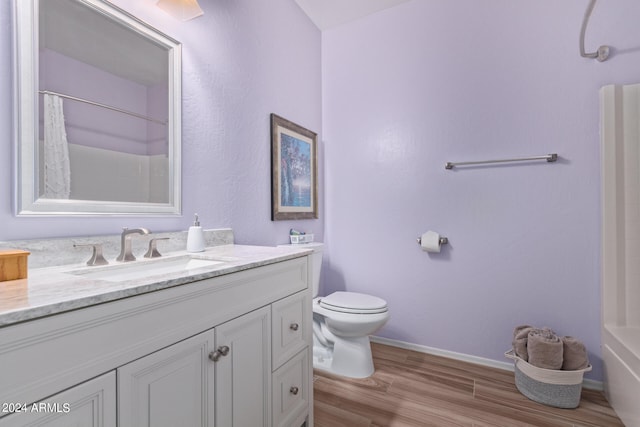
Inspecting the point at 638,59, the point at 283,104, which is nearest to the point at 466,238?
the point at 638,59

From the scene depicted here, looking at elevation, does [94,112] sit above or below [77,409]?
above

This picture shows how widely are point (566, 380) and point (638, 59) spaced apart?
5.70ft

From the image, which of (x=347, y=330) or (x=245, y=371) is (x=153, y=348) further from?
(x=347, y=330)

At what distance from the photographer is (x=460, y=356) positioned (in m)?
2.05

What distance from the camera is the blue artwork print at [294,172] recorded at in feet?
6.75

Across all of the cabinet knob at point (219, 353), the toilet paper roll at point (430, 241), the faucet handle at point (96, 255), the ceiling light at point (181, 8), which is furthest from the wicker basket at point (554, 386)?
the ceiling light at point (181, 8)

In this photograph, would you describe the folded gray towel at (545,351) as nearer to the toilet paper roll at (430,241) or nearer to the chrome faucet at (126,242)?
the toilet paper roll at (430,241)

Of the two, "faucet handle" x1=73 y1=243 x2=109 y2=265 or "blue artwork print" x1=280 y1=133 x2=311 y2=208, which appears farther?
"blue artwork print" x1=280 y1=133 x2=311 y2=208

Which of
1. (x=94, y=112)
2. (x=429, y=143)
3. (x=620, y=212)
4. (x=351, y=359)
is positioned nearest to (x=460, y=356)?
(x=351, y=359)

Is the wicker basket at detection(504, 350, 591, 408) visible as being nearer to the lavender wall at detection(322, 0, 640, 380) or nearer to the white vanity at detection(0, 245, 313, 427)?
the lavender wall at detection(322, 0, 640, 380)

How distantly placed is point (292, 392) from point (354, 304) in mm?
663

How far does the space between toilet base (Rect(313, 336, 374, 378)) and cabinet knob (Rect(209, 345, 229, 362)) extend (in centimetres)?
114

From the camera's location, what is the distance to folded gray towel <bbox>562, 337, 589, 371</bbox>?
157cm

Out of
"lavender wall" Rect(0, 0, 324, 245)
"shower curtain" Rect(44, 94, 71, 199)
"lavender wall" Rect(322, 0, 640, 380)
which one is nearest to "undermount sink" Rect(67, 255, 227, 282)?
"lavender wall" Rect(0, 0, 324, 245)
